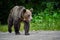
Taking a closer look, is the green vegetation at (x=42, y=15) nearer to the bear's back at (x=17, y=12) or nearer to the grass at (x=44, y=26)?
the grass at (x=44, y=26)

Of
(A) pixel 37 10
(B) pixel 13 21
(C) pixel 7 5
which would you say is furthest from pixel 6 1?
(B) pixel 13 21

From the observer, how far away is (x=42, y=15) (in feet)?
57.3

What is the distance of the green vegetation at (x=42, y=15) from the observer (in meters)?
15.3

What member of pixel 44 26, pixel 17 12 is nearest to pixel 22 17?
pixel 17 12

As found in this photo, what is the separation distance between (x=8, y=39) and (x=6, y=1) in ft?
24.5

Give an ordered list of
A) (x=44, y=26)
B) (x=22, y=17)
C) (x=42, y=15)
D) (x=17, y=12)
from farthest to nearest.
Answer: (x=42, y=15) → (x=44, y=26) → (x=17, y=12) → (x=22, y=17)

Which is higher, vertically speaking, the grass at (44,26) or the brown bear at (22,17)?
the brown bear at (22,17)

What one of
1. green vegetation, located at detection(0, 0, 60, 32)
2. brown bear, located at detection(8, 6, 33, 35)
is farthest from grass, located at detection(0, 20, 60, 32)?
brown bear, located at detection(8, 6, 33, 35)

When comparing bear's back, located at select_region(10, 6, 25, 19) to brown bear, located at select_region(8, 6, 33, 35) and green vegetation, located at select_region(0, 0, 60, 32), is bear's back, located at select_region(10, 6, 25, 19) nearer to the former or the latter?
brown bear, located at select_region(8, 6, 33, 35)

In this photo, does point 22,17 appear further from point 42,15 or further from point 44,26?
point 42,15

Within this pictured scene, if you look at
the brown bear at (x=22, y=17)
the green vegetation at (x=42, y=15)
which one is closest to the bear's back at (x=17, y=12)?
the brown bear at (x=22, y=17)

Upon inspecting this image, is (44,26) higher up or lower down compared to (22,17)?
lower down

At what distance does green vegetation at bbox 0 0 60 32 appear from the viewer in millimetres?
15297

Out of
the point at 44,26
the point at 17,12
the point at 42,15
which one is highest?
the point at 17,12
